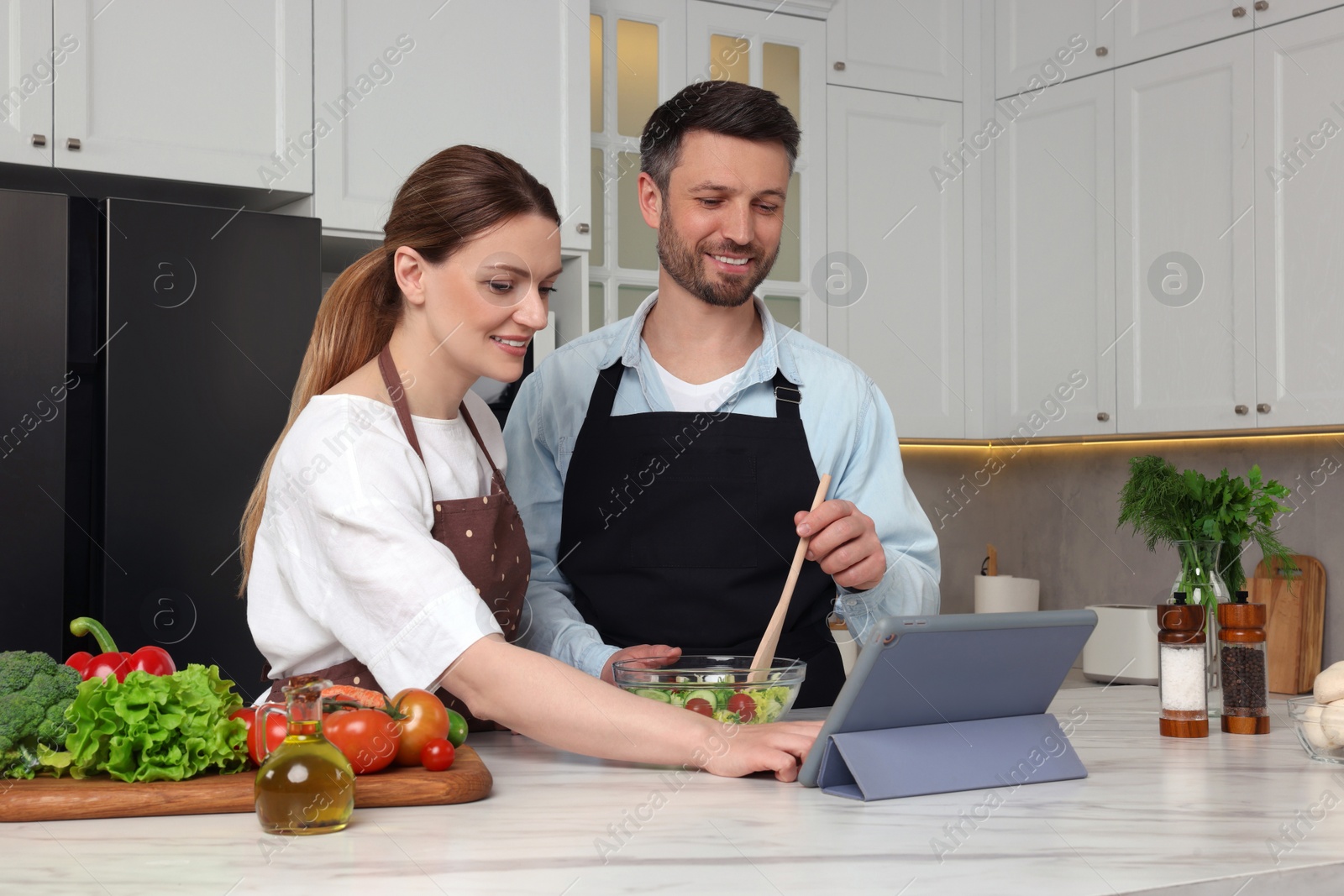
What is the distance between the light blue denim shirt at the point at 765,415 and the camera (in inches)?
69.2

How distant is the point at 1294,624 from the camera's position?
2.97 metres

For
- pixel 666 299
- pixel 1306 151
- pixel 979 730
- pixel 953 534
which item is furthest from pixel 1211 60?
pixel 979 730

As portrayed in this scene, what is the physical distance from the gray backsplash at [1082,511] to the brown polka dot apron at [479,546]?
7.71ft

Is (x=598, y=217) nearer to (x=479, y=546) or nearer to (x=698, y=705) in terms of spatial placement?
(x=479, y=546)

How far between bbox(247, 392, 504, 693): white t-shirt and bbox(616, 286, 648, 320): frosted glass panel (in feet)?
5.85

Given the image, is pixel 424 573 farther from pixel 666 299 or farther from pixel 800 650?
pixel 666 299

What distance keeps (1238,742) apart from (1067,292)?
215 centimetres

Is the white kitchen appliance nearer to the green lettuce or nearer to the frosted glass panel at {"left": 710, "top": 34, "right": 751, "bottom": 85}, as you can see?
the frosted glass panel at {"left": 710, "top": 34, "right": 751, "bottom": 85}

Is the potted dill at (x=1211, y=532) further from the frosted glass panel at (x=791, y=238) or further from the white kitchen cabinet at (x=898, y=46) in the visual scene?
the white kitchen cabinet at (x=898, y=46)

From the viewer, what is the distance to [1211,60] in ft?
9.83

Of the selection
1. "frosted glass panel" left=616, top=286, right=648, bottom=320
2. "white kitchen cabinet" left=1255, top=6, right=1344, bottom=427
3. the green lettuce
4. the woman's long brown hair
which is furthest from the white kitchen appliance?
the green lettuce

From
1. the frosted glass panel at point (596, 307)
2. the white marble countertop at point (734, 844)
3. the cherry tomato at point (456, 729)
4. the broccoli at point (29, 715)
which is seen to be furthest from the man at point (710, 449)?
the frosted glass panel at point (596, 307)

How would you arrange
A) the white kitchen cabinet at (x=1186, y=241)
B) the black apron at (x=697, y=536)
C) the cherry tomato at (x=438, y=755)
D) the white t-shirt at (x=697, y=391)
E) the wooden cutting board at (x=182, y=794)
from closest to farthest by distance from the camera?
1. the wooden cutting board at (x=182, y=794)
2. the cherry tomato at (x=438, y=755)
3. the black apron at (x=697, y=536)
4. the white t-shirt at (x=697, y=391)
5. the white kitchen cabinet at (x=1186, y=241)

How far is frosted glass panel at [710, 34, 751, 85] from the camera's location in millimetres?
3248
